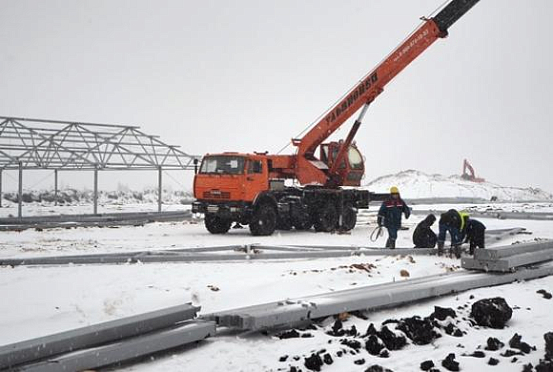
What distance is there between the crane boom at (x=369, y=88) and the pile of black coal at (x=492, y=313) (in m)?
12.5

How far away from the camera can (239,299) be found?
7539 millimetres

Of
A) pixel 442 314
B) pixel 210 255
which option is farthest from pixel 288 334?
pixel 210 255

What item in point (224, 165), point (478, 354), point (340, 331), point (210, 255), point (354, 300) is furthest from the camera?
point (224, 165)

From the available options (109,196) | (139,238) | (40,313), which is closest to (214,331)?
(40,313)

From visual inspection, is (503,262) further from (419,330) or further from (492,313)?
(419,330)

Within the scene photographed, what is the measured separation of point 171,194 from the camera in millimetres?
59688

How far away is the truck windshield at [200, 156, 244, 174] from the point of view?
16812mm

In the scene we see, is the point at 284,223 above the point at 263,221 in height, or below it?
below

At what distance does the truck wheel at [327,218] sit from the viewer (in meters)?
19.1

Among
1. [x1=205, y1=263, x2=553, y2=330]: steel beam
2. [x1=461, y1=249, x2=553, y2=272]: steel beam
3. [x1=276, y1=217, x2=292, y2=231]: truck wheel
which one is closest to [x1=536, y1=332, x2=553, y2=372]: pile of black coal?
[x1=205, y1=263, x2=553, y2=330]: steel beam

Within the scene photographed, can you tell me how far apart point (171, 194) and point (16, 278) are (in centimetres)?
5181

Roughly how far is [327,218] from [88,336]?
1472 cm

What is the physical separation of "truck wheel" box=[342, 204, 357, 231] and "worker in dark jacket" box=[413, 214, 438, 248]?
6737mm

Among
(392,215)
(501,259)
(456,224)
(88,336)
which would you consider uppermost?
(392,215)
